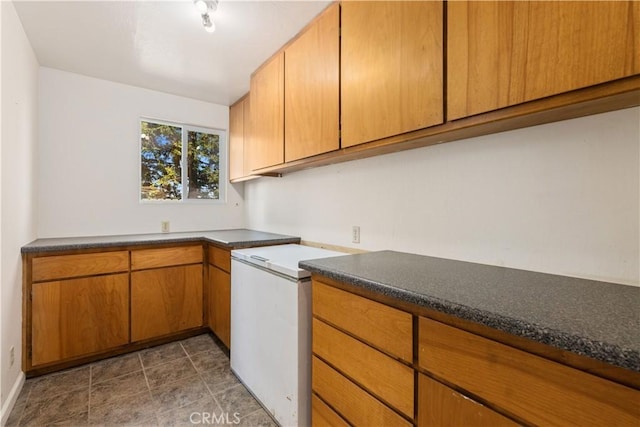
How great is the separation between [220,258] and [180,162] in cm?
138

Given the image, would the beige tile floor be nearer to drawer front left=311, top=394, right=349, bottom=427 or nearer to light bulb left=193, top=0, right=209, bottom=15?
drawer front left=311, top=394, right=349, bottom=427

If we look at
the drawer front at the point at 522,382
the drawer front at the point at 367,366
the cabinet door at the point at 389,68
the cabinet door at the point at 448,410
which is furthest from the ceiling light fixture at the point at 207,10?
the cabinet door at the point at 448,410

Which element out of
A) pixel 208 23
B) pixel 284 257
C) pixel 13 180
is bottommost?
pixel 284 257

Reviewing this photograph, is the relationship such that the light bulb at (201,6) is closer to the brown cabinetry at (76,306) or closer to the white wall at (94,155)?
the white wall at (94,155)

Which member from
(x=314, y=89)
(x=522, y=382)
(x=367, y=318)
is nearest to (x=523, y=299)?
(x=522, y=382)

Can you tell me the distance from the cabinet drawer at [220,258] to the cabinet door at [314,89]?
93 cm

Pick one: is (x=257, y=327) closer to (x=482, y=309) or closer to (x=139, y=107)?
(x=482, y=309)

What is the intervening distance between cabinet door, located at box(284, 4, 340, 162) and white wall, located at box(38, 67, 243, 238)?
1746 mm

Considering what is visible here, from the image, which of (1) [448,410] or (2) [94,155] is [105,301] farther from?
(1) [448,410]

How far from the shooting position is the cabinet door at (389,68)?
1194 millimetres

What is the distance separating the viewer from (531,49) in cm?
93

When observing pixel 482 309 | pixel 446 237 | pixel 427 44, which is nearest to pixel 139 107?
pixel 427 44

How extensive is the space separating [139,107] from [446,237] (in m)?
3.05

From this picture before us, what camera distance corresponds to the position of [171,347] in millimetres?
2580
